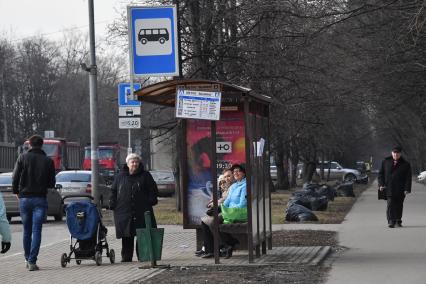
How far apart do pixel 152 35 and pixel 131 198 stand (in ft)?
8.19

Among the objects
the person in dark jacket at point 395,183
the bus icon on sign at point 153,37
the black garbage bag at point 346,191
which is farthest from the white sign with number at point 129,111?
the black garbage bag at point 346,191

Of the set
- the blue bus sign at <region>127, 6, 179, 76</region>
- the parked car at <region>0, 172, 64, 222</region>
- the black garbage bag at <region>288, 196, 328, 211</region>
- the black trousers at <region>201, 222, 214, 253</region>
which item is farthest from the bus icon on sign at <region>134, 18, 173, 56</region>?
the black garbage bag at <region>288, 196, 328, 211</region>

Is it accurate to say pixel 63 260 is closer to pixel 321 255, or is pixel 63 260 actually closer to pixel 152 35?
pixel 152 35

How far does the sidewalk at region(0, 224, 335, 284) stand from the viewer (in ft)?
39.9

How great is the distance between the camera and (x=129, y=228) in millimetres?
13797

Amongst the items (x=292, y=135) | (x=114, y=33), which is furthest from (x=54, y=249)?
(x=292, y=135)

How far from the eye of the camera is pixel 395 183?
2105cm

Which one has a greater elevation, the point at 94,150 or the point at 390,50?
the point at 390,50

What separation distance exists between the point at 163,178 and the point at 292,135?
38.2ft

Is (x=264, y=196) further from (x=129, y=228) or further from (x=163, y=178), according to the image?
(x=163, y=178)

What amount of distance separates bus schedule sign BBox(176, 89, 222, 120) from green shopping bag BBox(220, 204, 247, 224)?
165 centimetres

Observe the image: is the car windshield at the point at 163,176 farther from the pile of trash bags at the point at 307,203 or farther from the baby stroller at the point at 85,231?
the baby stroller at the point at 85,231

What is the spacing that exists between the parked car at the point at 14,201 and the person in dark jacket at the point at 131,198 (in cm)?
1203

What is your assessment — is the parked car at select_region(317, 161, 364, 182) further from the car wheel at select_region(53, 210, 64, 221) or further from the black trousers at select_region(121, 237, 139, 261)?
the black trousers at select_region(121, 237, 139, 261)
